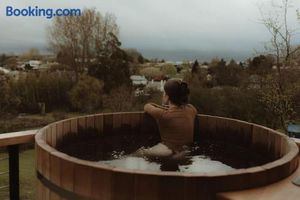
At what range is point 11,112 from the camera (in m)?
24.0

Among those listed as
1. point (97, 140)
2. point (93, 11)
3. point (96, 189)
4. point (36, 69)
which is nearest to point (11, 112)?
point (36, 69)

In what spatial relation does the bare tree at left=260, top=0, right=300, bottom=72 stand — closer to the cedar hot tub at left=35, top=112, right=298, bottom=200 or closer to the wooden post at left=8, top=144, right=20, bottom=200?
the cedar hot tub at left=35, top=112, right=298, bottom=200

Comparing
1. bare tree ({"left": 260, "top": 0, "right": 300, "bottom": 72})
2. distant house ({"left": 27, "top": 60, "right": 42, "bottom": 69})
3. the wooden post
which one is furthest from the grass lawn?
distant house ({"left": 27, "top": 60, "right": 42, "bottom": 69})

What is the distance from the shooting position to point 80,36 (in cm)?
2777

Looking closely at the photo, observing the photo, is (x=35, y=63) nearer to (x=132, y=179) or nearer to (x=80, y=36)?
(x=80, y=36)

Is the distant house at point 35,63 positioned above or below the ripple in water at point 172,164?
above

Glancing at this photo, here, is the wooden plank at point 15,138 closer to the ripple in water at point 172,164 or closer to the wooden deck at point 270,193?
the ripple in water at point 172,164

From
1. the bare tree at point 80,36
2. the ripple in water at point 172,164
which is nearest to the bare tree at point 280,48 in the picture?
the ripple in water at point 172,164

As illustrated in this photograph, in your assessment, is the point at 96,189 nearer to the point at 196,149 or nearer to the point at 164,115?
the point at 164,115

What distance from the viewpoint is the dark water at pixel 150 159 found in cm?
259

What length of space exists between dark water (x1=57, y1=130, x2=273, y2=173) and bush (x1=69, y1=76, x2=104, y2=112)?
2179 centimetres

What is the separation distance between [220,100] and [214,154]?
13297 mm

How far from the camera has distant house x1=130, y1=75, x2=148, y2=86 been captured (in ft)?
83.3

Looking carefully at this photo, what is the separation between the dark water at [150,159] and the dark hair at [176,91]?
0.42m
